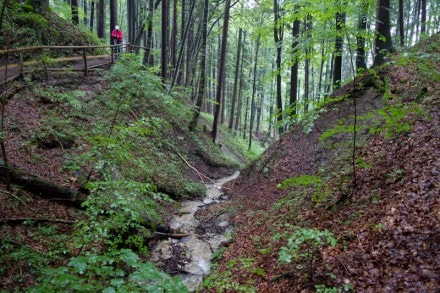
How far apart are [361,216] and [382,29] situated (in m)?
8.07

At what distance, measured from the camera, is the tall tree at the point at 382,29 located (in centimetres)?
987

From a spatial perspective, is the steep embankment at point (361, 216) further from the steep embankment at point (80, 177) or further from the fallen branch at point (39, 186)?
the fallen branch at point (39, 186)

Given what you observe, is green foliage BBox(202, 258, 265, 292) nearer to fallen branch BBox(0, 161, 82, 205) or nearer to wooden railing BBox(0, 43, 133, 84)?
fallen branch BBox(0, 161, 82, 205)

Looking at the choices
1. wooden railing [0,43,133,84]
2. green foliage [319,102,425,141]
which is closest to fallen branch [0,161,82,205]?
wooden railing [0,43,133,84]

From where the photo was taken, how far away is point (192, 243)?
313 inches

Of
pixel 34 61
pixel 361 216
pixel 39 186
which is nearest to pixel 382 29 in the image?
pixel 361 216

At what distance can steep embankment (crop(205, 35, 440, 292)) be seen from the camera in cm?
387

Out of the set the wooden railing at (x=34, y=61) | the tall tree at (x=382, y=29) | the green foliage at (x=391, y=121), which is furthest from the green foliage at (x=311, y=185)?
the wooden railing at (x=34, y=61)

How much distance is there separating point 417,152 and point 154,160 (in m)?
9.21

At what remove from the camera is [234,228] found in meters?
8.38

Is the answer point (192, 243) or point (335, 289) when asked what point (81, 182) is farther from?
point (335, 289)

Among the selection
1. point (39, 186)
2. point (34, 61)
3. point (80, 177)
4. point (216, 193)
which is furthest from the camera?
point (216, 193)

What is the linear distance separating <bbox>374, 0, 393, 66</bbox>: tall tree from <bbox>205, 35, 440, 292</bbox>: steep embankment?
41.5 inches

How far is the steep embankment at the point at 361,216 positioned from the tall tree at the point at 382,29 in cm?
106
